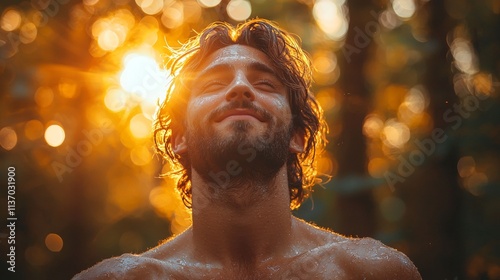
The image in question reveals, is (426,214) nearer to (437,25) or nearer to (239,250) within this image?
(437,25)

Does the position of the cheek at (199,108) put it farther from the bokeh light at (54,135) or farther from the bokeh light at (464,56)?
the bokeh light at (54,135)

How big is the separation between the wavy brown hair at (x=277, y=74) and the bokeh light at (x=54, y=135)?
9.61m

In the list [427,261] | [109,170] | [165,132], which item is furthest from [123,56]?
[165,132]

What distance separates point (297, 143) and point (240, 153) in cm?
109

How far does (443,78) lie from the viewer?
11.5 meters

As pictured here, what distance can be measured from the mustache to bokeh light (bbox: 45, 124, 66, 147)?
11414mm

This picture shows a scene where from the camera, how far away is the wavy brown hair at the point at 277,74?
5.41 metres

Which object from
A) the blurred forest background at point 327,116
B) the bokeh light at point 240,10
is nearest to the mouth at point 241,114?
the blurred forest background at point 327,116

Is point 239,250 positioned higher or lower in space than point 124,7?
lower

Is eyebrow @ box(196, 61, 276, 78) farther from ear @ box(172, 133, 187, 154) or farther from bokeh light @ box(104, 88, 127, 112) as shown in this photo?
bokeh light @ box(104, 88, 127, 112)

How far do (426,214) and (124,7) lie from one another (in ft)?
30.8

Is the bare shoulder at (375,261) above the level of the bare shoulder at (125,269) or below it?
below

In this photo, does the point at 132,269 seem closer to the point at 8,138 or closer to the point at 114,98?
the point at 114,98

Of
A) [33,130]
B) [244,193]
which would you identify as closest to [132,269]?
[244,193]
